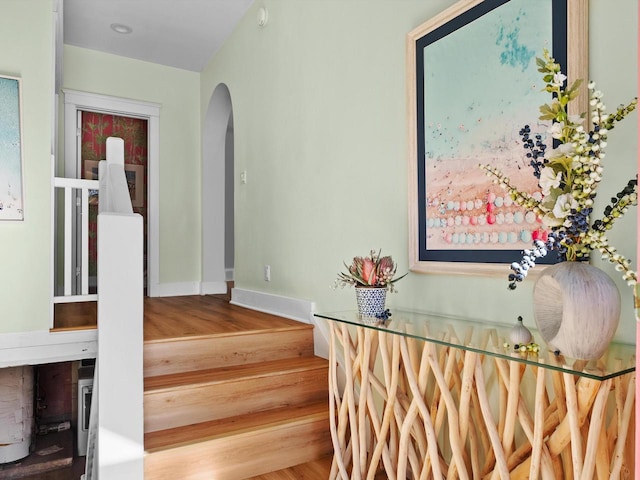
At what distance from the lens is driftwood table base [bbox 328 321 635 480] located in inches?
43.0

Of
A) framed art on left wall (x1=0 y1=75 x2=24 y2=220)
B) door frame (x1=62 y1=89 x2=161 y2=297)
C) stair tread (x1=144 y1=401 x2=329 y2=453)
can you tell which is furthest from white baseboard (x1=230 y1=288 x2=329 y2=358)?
framed art on left wall (x1=0 y1=75 x2=24 y2=220)

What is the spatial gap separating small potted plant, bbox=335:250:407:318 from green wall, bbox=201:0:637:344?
0.23m

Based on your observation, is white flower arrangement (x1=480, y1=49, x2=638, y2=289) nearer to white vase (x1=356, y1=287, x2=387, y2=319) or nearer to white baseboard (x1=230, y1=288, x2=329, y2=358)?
white vase (x1=356, y1=287, x2=387, y2=319)

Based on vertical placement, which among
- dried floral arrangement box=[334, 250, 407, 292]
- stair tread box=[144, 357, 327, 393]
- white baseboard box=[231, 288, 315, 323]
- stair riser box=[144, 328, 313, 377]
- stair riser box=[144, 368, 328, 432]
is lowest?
stair riser box=[144, 368, 328, 432]

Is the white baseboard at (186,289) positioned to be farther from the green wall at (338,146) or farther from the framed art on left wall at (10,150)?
the framed art on left wall at (10,150)

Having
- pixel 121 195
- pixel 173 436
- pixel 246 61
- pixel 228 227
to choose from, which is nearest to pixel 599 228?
pixel 173 436

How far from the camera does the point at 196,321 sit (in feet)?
9.77

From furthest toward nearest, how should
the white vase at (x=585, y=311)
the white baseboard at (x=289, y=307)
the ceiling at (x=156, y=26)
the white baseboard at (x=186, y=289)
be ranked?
1. the white baseboard at (x=186, y=289)
2. the ceiling at (x=156, y=26)
3. the white baseboard at (x=289, y=307)
4. the white vase at (x=585, y=311)

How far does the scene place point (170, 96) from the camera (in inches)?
188

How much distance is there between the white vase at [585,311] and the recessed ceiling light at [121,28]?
4.08 m

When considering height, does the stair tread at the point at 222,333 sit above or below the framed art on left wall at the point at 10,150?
below

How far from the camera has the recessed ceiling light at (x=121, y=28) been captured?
3.91m

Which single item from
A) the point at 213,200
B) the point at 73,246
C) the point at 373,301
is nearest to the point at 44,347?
the point at 73,246

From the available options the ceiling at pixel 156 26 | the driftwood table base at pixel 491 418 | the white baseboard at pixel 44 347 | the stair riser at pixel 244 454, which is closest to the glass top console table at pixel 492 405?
the driftwood table base at pixel 491 418
